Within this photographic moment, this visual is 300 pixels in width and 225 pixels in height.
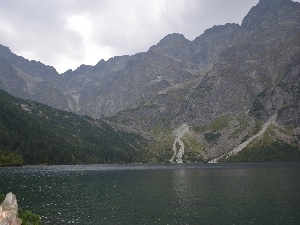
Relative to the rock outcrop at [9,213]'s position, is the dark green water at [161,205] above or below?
below

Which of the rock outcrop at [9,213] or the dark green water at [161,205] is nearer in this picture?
the rock outcrop at [9,213]

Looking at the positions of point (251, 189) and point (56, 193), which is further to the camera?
point (251, 189)

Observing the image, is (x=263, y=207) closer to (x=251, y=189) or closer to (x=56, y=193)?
(x=251, y=189)

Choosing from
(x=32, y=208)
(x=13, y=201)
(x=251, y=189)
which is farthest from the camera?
(x=251, y=189)

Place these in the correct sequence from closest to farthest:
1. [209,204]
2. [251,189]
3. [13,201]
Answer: [13,201]
[209,204]
[251,189]

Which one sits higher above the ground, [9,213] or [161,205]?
[9,213]

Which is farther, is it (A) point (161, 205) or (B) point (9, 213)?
(A) point (161, 205)

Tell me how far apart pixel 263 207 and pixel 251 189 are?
1389 inches

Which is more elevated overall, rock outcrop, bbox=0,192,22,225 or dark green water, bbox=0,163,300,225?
rock outcrop, bbox=0,192,22,225

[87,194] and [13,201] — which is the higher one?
[13,201]

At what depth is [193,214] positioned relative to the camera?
7150cm

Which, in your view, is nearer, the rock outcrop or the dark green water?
the rock outcrop

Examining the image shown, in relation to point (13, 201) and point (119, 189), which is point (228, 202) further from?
point (13, 201)

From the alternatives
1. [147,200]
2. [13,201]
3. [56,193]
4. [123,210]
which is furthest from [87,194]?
[13,201]
